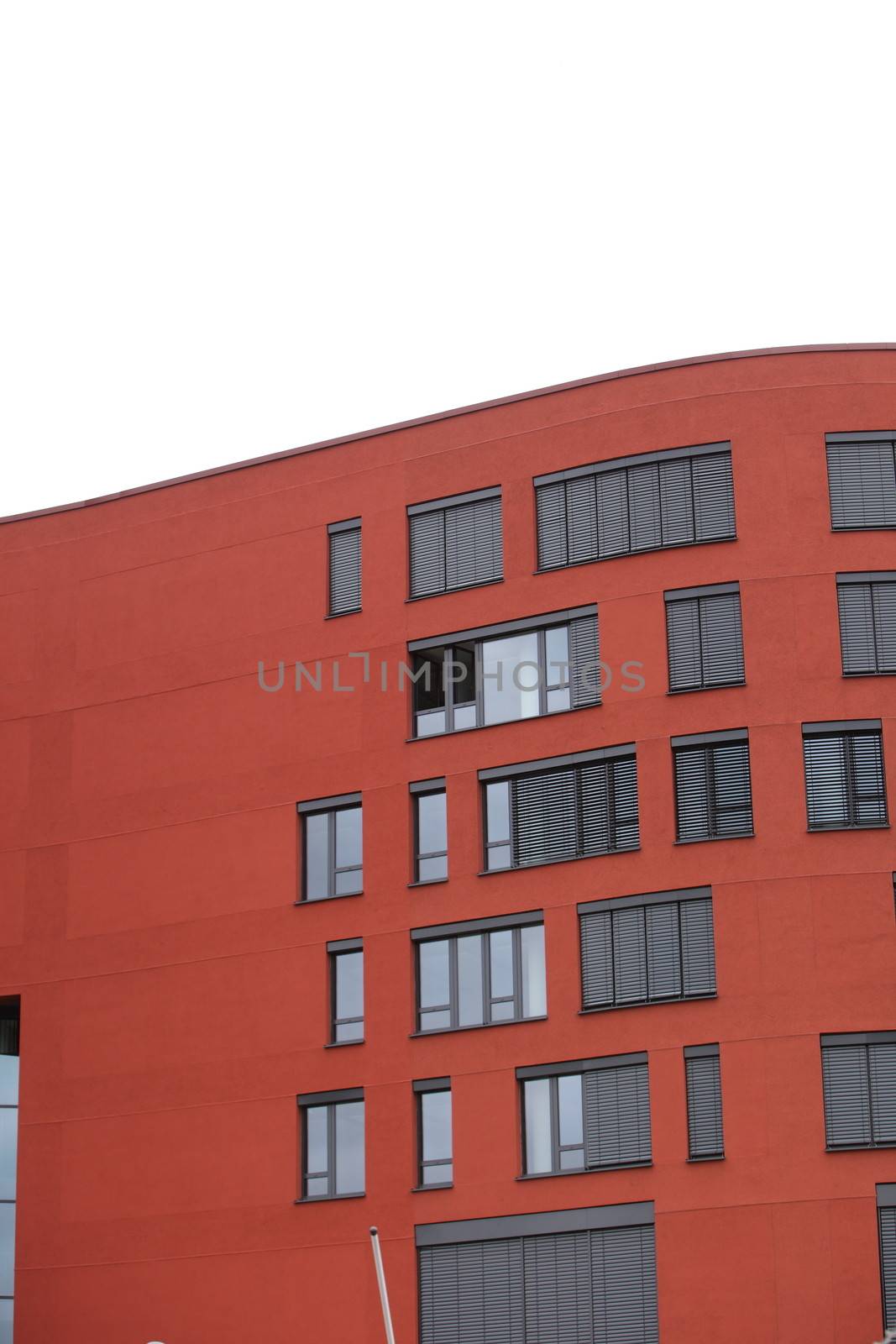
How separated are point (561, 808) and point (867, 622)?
7.59 m

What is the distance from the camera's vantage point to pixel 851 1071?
42.6 meters

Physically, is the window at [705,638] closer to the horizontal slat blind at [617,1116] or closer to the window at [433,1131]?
the horizontal slat blind at [617,1116]

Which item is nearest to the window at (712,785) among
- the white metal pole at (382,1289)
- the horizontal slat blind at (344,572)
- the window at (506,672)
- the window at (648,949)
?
the window at (648,949)

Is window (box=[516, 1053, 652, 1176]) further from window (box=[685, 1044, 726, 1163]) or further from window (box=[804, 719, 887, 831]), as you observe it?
window (box=[804, 719, 887, 831])

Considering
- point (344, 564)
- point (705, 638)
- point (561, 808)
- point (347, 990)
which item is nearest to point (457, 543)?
point (344, 564)

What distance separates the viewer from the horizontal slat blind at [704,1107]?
42906 millimetres

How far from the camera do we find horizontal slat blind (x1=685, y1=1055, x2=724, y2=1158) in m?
42.9

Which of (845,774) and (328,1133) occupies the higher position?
(845,774)

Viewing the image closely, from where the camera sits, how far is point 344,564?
50469 mm

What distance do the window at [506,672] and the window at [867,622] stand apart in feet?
17.4

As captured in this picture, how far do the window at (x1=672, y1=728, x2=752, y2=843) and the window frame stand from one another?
9.03 m

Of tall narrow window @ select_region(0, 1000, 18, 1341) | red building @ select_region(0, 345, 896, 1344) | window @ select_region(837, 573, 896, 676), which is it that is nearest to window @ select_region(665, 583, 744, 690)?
red building @ select_region(0, 345, 896, 1344)

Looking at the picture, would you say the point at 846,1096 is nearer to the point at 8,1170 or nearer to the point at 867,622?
the point at 867,622

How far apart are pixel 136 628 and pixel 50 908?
275 inches
